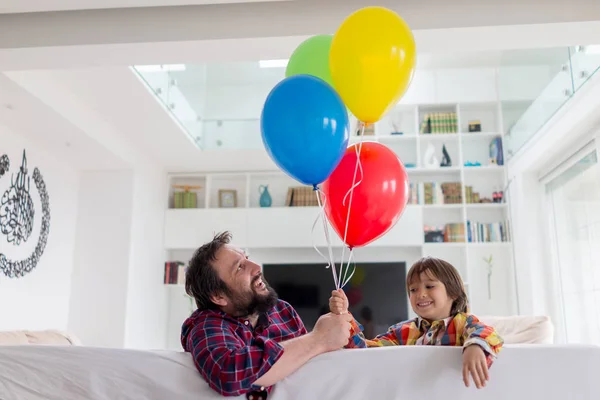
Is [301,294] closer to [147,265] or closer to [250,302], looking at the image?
[147,265]

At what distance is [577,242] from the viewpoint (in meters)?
4.69

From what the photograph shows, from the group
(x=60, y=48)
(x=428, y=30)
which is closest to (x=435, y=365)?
(x=428, y=30)

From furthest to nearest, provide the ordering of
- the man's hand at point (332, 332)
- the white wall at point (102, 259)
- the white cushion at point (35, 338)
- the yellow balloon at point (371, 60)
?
the white wall at point (102, 259) → the white cushion at point (35, 338) → the yellow balloon at point (371, 60) → the man's hand at point (332, 332)

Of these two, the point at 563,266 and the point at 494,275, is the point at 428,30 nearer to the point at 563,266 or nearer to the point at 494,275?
the point at 563,266

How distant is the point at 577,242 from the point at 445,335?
3.66 m

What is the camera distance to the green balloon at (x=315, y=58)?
2.20m

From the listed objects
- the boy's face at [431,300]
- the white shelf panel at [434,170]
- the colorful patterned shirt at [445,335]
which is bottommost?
the colorful patterned shirt at [445,335]

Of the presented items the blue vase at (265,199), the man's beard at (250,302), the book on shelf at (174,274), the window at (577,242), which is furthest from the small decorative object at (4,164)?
the window at (577,242)

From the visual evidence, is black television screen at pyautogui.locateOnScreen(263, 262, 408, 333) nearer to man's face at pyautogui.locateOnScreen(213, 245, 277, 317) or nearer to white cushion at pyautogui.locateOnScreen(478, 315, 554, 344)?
white cushion at pyautogui.locateOnScreen(478, 315, 554, 344)

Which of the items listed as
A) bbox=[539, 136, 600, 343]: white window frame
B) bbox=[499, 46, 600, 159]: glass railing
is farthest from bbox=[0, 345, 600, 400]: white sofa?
bbox=[539, 136, 600, 343]: white window frame

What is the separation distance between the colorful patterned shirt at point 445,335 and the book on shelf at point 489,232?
13.6 feet

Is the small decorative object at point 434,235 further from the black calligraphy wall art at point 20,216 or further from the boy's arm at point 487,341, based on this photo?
the boy's arm at point 487,341

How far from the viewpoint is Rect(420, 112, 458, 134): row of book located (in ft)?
19.8

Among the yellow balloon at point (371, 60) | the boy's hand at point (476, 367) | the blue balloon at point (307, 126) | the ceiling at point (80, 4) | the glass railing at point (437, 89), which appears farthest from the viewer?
the glass railing at point (437, 89)
